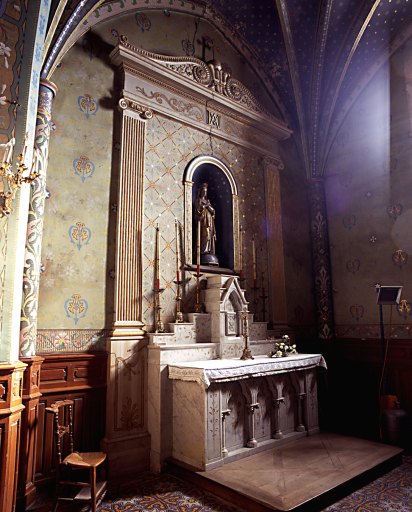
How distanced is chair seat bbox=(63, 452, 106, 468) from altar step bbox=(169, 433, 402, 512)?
111 centimetres

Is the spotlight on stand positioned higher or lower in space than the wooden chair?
higher

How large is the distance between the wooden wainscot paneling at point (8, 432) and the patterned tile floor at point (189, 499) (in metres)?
0.69

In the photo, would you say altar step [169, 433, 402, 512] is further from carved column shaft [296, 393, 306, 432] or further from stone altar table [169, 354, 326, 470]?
carved column shaft [296, 393, 306, 432]

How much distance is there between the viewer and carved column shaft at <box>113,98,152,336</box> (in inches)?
203

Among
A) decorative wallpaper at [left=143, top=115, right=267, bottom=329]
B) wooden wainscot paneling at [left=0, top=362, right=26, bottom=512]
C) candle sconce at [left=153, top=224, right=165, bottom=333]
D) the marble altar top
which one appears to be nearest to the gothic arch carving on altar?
decorative wallpaper at [left=143, top=115, right=267, bottom=329]

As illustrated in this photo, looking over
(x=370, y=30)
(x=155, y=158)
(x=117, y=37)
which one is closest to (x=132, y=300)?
(x=155, y=158)

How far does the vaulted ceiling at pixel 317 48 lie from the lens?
6.80 metres

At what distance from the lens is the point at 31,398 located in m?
3.96

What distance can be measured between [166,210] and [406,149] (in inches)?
177

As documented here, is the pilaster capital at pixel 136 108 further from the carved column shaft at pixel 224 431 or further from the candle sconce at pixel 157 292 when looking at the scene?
the carved column shaft at pixel 224 431

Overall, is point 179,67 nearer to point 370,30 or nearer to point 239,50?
point 239,50

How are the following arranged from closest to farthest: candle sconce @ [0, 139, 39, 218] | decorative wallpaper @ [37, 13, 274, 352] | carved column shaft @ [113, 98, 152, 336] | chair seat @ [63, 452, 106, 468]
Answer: candle sconce @ [0, 139, 39, 218]
chair seat @ [63, 452, 106, 468]
decorative wallpaper @ [37, 13, 274, 352]
carved column shaft @ [113, 98, 152, 336]

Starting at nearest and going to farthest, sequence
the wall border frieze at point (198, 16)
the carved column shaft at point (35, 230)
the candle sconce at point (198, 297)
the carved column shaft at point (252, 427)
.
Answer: the carved column shaft at point (35, 230) → the carved column shaft at point (252, 427) → the wall border frieze at point (198, 16) → the candle sconce at point (198, 297)

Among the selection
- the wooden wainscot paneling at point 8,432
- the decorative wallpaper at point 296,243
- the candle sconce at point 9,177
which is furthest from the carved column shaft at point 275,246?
the candle sconce at point 9,177
